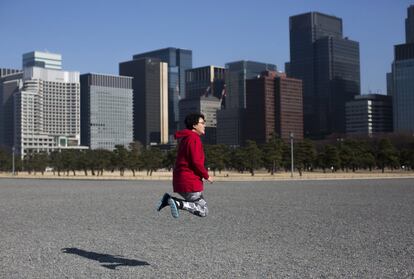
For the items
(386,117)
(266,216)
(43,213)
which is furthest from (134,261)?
(386,117)

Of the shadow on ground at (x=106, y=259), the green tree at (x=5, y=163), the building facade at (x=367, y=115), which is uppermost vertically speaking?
the building facade at (x=367, y=115)

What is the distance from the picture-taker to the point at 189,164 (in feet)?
23.4

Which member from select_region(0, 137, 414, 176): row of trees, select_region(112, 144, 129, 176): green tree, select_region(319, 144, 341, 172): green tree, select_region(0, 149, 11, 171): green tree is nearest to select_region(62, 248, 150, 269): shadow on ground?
select_region(0, 137, 414, 176): row of trees

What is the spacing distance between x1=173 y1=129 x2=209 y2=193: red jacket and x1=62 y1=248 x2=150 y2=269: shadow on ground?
3.45 feet

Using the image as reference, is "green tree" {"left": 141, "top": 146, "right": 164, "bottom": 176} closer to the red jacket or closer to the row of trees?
the row of trees

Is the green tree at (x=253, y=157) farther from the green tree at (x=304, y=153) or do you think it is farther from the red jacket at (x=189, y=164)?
the red jacket at (x=189, y=164)

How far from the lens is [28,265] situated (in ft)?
23.3

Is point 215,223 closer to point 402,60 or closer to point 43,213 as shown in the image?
point 43,213

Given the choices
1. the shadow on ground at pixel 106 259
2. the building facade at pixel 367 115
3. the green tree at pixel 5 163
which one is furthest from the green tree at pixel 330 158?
the building facade at pixel 367 115

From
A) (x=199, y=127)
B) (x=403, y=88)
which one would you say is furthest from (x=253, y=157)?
(x=403, y=88)

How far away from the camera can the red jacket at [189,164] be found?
7031mm

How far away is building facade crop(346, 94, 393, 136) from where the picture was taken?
7338 inches

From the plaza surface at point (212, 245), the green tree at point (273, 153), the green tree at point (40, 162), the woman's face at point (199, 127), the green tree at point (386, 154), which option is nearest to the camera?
the plaza surface at point (212, 245)

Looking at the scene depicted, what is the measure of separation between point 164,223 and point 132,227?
967mm
